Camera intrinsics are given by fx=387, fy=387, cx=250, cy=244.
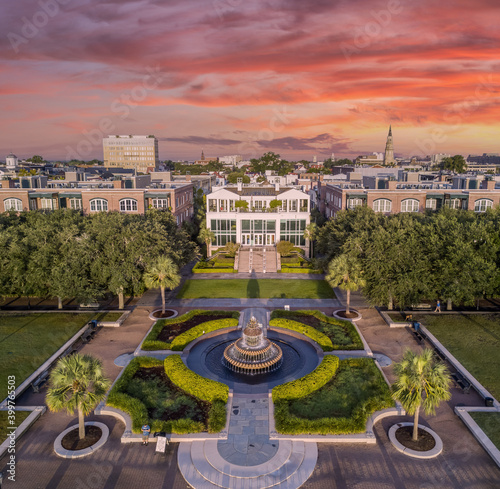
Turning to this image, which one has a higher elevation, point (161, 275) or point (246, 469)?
point (161, 275)

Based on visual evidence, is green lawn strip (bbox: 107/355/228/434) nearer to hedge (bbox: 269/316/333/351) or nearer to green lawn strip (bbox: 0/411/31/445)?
green lawn strip (bbox: 0/411/31/445)

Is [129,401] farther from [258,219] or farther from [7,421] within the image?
[258,219]

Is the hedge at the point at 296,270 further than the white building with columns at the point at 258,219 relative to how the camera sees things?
No

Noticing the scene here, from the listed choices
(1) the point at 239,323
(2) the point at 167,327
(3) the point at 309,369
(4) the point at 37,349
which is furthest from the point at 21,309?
(3) the point at 309,369

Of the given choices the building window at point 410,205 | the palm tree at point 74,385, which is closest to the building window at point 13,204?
the palm tree at point 74,385

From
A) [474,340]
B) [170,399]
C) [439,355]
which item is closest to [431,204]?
[474,340]

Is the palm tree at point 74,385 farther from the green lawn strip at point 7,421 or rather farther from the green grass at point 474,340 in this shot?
the green grass at point 474,340

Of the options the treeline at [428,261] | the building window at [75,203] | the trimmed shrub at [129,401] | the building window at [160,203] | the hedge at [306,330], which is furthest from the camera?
the building window at [75,203]
